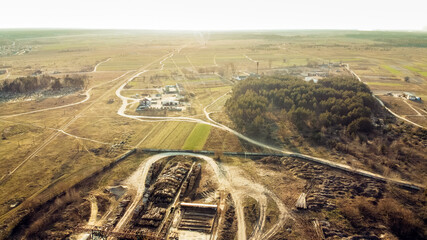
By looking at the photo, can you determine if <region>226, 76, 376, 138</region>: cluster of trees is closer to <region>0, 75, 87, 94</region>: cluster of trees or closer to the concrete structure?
the concrete structure

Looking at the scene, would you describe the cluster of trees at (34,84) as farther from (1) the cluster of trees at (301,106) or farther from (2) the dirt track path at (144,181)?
(2) the dirt track path at (144,181)

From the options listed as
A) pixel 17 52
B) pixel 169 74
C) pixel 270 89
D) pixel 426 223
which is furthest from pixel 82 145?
pixel 17 52

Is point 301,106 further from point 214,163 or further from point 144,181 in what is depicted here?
point 144,181

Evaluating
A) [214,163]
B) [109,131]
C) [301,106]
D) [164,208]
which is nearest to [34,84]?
[109,131]

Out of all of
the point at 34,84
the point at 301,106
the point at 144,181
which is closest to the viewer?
the point at 144,181

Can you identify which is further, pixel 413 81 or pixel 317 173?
pixel 413 81

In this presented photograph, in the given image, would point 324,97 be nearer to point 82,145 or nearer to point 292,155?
point 292,155
